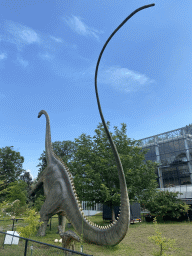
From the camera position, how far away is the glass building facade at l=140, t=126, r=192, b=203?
38.2 m

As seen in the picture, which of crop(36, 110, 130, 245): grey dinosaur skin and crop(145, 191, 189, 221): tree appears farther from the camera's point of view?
crop(145, 191, 189, 221): tree

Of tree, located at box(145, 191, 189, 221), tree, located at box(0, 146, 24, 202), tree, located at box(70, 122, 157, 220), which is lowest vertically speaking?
tree, located at box(145, 191, 189, 221)

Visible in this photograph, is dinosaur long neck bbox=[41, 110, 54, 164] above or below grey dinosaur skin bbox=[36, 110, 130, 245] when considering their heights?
above

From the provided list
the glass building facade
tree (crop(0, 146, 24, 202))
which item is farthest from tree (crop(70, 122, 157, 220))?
tree (crop(0, 146, 24, 202))

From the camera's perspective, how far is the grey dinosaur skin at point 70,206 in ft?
19.6

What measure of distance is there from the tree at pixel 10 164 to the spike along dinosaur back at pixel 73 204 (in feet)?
→ 104

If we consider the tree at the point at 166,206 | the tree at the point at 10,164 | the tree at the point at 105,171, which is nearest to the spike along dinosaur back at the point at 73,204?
the tree at the point at 105,171

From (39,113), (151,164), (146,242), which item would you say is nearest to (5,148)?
(39,113)

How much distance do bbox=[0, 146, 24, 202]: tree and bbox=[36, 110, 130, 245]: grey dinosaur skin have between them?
31.7 meters

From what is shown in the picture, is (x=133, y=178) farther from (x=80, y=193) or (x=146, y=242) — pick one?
(x=146, y=242)

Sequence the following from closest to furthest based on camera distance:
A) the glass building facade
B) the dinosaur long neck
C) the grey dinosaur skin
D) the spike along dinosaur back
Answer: the spike along dinosaur back → the grey dinosaur skin → the dinosaur long neck → the glass building facade

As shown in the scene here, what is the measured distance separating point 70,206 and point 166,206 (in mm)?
12345

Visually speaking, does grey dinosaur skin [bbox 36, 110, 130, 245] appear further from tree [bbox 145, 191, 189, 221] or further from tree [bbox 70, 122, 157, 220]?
tree [bbox 145, 191, 189, 221]

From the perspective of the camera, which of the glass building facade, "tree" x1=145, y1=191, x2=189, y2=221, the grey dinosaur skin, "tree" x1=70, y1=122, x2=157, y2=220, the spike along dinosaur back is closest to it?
the spike along dinosaur back
